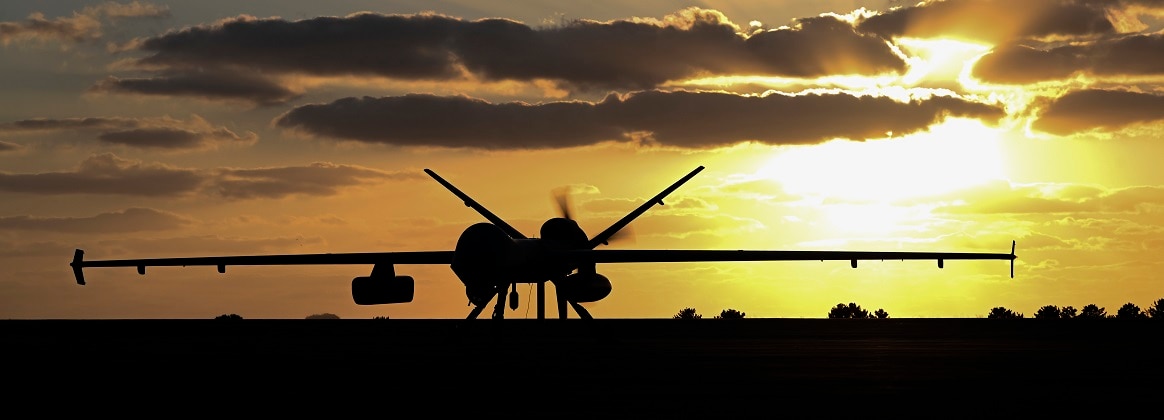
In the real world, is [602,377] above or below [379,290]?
below

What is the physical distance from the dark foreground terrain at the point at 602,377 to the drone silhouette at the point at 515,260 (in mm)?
2396

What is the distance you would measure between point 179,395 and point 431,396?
14.2ft

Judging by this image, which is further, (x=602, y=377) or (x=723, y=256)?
(x=723, y=256)

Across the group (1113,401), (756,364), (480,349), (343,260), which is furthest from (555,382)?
(343,260)

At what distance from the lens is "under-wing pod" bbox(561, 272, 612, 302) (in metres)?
48.6

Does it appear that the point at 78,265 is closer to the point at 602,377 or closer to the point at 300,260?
the point at 300,260

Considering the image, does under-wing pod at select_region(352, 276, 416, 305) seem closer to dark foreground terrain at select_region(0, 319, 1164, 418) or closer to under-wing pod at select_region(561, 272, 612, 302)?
dark foreground terrain at select_region(0, 319, 1164, 418)

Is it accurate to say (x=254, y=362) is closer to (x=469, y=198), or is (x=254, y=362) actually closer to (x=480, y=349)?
(x=480, y=349)

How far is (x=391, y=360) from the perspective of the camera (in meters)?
35.6

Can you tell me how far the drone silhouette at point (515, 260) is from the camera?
150ft

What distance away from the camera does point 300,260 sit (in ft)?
172

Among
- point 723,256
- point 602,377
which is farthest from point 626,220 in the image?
point 602,377

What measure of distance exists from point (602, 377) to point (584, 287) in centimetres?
2050

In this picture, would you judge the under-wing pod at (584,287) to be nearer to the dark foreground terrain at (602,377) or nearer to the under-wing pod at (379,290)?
the dark foreground terrain at (602,377)
